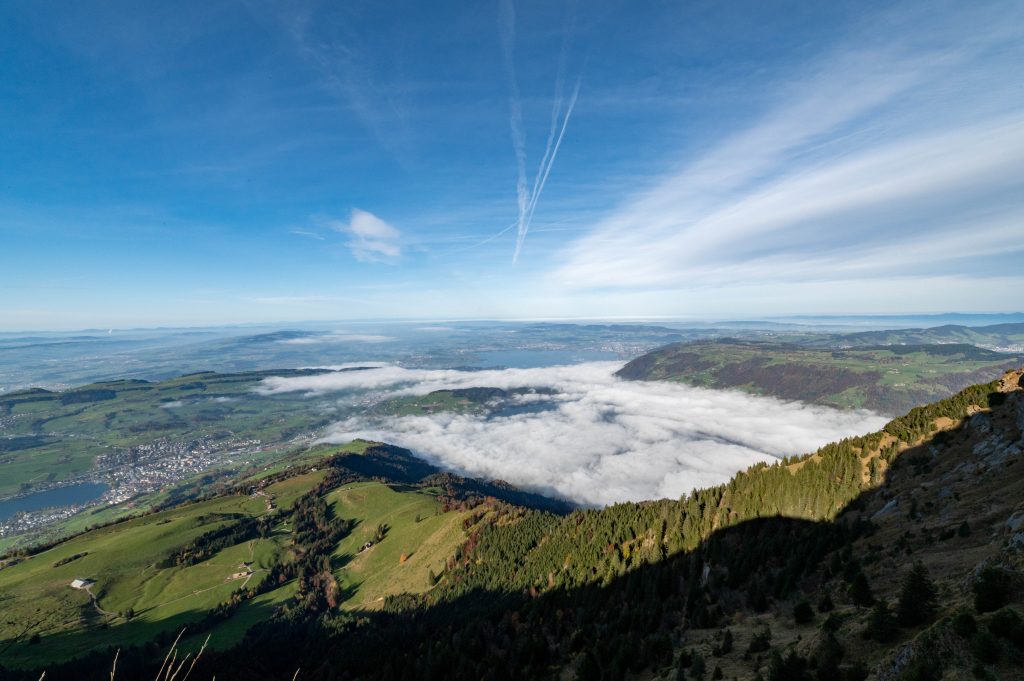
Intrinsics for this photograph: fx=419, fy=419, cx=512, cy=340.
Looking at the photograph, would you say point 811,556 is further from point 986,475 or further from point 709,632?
point 986,475

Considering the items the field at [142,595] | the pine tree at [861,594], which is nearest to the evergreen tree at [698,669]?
the pine tree at [861,594]

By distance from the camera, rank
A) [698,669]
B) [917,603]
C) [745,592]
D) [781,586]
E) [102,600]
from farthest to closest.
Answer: [102,600] → [745,592] → [781,586] → [698,669] → [917,603]

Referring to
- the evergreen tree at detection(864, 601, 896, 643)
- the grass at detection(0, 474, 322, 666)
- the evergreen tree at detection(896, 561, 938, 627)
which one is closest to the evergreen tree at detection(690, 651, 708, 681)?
the evergreen tree at detection(864, 601, 896, 643)

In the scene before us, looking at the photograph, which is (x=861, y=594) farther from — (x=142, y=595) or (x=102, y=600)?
(x=102, y=600)

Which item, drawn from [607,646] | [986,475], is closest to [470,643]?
[607,646]

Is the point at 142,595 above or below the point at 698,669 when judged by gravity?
below

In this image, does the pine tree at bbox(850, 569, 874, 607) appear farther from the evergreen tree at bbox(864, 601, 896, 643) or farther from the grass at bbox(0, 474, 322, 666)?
the grass at bbox(0, 474, 322, 666)

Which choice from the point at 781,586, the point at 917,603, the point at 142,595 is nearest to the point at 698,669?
the point at 917,603

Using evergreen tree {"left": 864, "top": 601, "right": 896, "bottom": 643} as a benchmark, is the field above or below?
below
